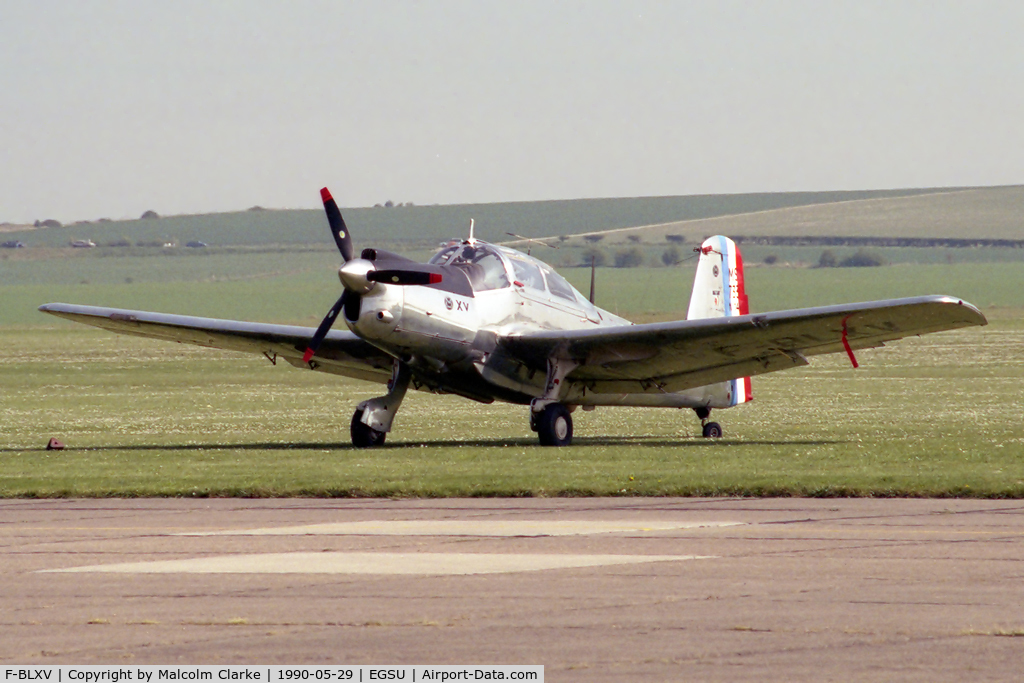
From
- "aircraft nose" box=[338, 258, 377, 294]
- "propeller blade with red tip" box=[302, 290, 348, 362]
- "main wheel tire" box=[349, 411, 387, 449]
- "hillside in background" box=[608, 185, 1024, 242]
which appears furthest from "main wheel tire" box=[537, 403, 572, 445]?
"hillside in background" box=[608, 185, 1024, 242]

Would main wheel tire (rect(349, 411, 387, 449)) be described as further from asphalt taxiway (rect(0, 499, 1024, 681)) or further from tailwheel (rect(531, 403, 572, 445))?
asphalt taxiway (rect(0, 499, 1024, 681))

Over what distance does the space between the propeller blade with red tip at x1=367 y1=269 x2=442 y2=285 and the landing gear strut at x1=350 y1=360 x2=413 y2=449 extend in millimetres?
1943

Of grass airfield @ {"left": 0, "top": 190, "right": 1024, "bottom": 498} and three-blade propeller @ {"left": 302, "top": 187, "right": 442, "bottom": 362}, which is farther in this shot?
three-blade propeller @ {"left": 302, "top": 187, "right": 442, "bottom": 362}

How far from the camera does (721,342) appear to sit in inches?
799

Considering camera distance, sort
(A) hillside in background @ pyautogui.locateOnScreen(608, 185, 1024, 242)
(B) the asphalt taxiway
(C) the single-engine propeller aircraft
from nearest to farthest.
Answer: (B) the asphalt taxiway, (C) the single-engine propeller aircraft, (A) hillside in background @ pyautogui.locateOnScreen(608, 185, 1024, 242)

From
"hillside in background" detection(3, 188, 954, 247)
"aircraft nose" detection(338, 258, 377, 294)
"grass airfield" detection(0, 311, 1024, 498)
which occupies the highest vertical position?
"hillside in background" detection(3, 188, 954, 247)

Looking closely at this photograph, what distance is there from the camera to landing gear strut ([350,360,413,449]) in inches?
811

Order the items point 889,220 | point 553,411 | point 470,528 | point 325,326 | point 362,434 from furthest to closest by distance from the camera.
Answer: point 889,220
point 553,411
point 362,434
point 325,326
point 470,528

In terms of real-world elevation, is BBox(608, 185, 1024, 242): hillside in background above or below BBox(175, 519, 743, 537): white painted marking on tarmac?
above

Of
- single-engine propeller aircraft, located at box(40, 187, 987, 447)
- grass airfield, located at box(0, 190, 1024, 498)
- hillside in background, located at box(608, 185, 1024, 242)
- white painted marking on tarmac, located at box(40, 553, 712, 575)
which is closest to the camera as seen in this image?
white painted marking on tarmac, located at box(40, 553, 712, 575)

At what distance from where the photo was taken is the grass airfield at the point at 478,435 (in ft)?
48.3

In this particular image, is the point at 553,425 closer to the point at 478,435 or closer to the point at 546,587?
the point at 478,435

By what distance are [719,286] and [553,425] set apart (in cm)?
619

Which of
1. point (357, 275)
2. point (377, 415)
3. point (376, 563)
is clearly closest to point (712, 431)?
point (377, 415)
